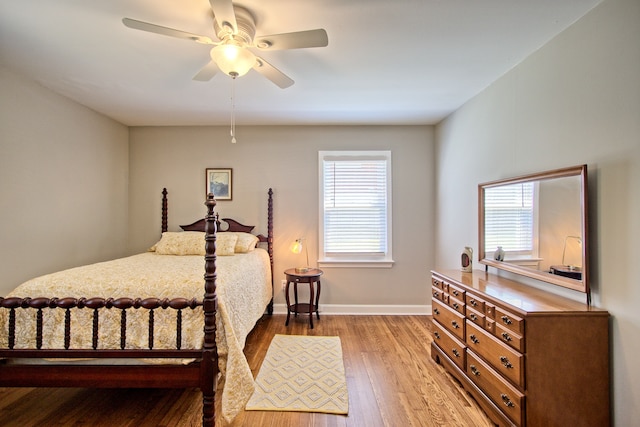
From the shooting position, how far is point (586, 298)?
1.69 metres

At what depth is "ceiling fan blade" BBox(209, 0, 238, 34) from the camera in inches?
54.8

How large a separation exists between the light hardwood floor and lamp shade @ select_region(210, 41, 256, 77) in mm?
2215

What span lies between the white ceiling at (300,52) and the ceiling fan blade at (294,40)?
0.19 meters

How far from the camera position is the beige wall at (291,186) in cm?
395

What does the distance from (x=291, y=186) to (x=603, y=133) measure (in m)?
3.04

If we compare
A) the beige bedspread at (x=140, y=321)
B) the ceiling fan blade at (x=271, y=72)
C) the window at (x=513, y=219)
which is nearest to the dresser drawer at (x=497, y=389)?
the window at (x=513, y=219)

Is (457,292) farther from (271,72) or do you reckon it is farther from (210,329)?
(271,72)

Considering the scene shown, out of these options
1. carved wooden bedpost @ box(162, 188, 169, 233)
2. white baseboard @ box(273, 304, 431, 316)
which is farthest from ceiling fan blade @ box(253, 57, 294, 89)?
white baseboard @ box(273, 304, 431, 316)

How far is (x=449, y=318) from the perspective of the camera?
244 centimetres

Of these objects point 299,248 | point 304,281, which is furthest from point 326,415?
point 299,248

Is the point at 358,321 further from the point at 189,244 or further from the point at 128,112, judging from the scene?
the point at 128,112

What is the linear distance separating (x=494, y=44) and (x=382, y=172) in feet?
6.71

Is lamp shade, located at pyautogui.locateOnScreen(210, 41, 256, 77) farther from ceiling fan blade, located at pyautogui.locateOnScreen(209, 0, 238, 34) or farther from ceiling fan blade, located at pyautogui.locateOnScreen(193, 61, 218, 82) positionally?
ceiling fan blade, located at pyautogui.locateOnScreen(193, 61, 218, 82)

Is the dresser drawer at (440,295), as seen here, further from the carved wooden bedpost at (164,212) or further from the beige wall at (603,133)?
the carved wooden bedpost at (164,212)
